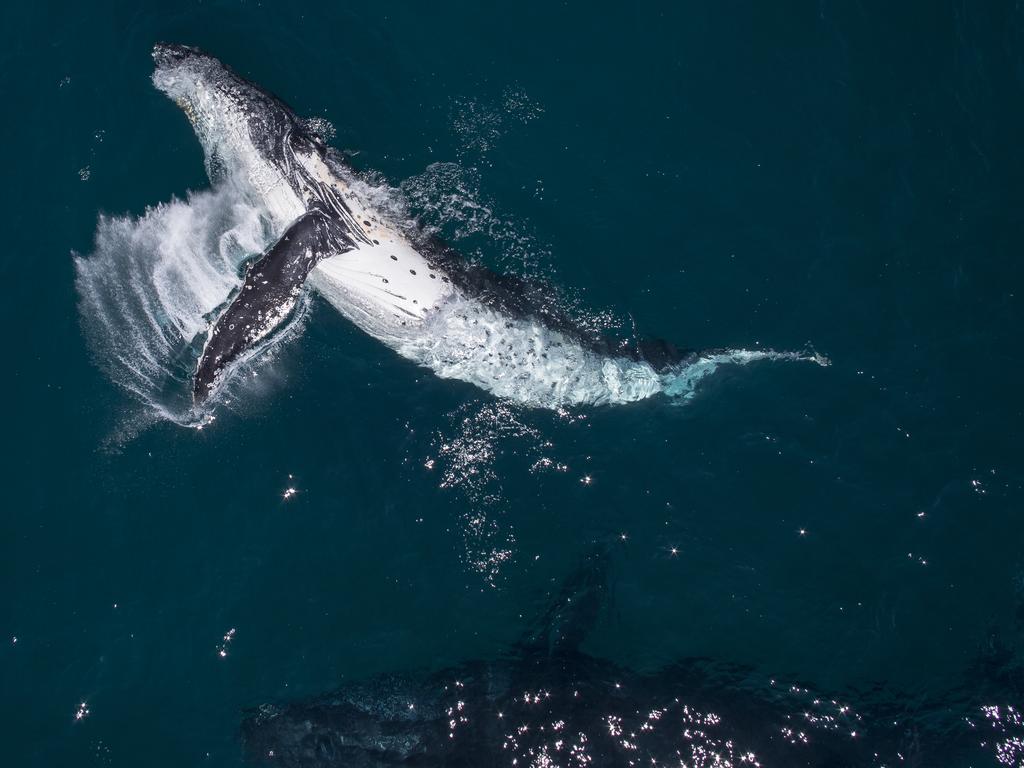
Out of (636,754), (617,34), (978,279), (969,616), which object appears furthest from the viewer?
(617,34)

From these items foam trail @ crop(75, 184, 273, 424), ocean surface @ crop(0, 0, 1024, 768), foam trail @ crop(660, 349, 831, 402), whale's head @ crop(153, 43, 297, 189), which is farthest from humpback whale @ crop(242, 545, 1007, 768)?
whale's head @ crop(153, 43, 297, 189)

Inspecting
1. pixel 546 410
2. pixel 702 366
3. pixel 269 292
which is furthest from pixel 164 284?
pixel 702 366

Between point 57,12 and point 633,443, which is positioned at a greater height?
point 57,12

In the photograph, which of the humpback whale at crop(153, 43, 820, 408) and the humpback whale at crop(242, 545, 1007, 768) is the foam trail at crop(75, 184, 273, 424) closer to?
the humpback whale at crop(153, 43, 820, 408)

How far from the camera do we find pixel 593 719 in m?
19.8

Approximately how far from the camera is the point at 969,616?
20.9 m

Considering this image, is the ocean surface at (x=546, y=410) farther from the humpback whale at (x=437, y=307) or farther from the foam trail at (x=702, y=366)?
the humpback whale at (x=437, y=307)

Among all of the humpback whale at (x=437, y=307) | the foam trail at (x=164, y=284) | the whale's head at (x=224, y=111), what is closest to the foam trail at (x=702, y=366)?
the humpback whale at (x=437, y=307)

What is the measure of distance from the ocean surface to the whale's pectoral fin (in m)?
1.40

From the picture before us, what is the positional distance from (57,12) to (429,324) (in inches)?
627

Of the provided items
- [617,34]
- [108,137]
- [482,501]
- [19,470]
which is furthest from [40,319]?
[617,34]

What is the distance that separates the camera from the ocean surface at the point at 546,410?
20.8 m

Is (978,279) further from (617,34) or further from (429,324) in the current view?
(429,324)

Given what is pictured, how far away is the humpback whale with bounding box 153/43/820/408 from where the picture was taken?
22.3 metres
